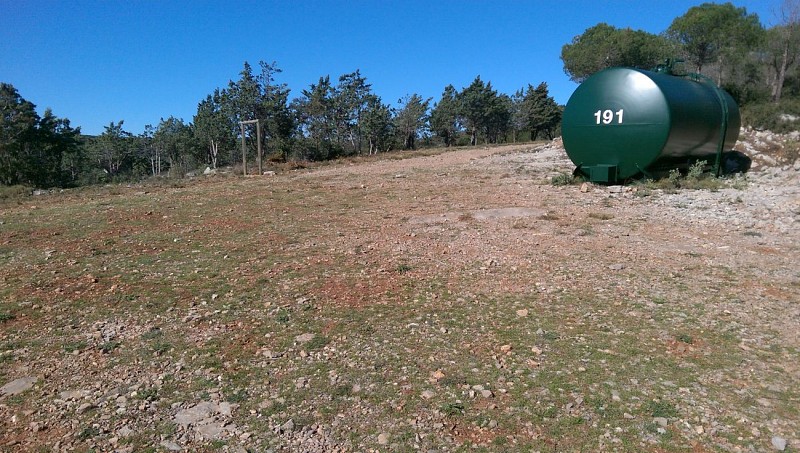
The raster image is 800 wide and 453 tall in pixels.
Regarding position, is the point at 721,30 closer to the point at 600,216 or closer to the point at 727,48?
the point at 727,48

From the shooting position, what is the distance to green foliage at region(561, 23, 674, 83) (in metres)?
36.4

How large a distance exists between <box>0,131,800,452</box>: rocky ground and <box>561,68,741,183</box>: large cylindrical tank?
237 centimetres

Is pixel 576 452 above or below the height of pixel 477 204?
below

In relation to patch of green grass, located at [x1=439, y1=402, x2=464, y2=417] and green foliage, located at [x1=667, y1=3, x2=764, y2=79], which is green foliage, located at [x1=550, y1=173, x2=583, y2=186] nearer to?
patch of green grass, located at [x1=439, y1=402, x2=464, y2=417]

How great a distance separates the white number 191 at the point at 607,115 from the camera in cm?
1188

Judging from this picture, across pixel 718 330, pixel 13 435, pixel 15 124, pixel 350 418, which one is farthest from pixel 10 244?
pixel 15 124

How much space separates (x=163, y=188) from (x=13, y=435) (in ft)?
47.4

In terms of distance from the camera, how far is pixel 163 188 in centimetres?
1664

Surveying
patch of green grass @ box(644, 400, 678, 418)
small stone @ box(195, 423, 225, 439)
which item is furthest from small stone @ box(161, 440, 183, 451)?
patch of green grass @ box(644, 400, 678, 418)

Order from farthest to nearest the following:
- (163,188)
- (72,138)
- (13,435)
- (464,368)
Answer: (72,138) → (163,188) → (464,368) → (13,435)

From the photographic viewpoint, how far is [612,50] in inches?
1474

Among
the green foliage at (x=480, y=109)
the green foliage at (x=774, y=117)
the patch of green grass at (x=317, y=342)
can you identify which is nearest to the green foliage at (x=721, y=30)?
the green foliage at (x=774, y=117)

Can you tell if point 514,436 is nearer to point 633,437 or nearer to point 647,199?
point 633,437

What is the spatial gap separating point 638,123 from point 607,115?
2.55 feet
